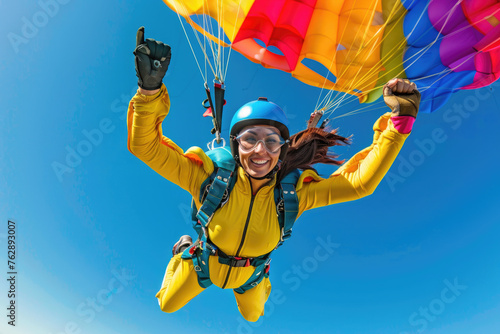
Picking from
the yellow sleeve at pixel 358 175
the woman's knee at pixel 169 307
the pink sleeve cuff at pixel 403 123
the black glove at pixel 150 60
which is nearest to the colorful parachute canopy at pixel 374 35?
the yellow sleeve at pixel 358 175

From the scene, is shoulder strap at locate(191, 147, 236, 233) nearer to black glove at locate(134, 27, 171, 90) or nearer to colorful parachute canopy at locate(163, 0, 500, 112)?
black glove at locate(134, 27, 171, 90)

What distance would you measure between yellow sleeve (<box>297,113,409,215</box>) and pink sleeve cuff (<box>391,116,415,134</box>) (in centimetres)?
3

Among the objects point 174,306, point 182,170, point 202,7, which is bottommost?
point 174,306

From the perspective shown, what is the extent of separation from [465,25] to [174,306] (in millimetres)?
5341

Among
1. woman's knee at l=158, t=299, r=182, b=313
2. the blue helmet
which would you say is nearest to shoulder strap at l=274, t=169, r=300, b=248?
the blue helmet

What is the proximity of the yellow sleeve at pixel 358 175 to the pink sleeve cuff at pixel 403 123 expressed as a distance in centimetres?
3

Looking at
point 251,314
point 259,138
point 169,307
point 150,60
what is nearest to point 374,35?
point 259,138

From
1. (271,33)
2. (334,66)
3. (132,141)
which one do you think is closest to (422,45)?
(334,66)

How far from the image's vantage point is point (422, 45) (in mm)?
4820

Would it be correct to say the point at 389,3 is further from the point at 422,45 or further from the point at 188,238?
the point at 188,238

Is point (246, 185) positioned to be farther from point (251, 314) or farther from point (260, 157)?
point (251, 314)

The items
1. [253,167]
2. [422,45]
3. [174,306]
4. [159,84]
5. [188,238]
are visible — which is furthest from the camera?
[422,45]

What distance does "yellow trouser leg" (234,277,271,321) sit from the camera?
11.6 feet

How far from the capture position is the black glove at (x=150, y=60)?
72.7 inches
